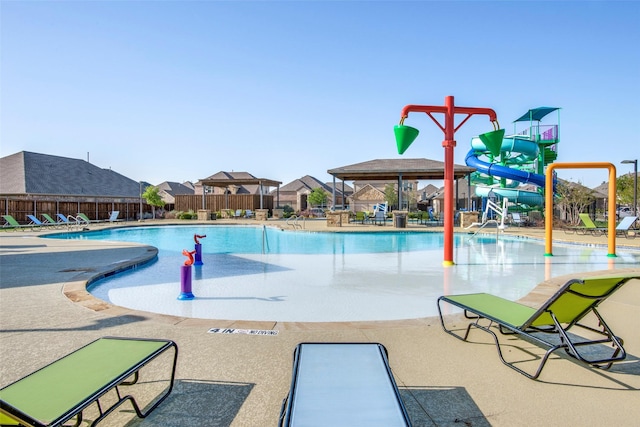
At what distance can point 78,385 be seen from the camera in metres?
1.99

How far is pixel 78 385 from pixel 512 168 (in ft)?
71.3

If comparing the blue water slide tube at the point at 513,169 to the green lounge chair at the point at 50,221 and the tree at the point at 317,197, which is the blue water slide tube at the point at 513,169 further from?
the tree at the point at 317,197

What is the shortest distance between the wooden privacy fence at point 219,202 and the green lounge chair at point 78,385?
30.4 metres

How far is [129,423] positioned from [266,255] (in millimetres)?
8764

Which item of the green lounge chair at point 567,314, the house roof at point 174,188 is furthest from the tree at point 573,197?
the house roof at point 174,188

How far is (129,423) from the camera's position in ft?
7.39

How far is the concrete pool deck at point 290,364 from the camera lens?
2.30 m

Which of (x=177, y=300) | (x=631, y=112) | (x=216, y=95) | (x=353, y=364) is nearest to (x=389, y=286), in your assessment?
(x=177, y=300)

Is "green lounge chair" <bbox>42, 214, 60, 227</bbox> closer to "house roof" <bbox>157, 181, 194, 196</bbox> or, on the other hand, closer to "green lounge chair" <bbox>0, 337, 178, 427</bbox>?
"green lounge chair" <bbox>0, 337, 178, 427</bbox>

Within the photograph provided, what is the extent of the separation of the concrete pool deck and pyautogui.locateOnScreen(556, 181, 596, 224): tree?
2340 centimetres

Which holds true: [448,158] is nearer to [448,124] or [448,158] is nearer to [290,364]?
[448,124]

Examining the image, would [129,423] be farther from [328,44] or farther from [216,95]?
[216,95]

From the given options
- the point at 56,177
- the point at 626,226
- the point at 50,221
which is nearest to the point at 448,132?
the point at 626,226

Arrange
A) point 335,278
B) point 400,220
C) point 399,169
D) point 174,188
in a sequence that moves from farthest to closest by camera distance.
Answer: point 174,188, point 399,169, point 400,220, point 335,278
